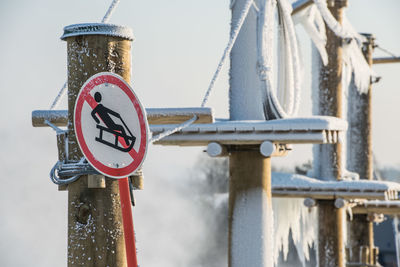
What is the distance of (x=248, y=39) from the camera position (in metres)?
7.33

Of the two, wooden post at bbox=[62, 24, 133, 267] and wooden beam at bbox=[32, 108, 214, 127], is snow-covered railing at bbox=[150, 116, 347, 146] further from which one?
wooden post at bbox=[62, 24, 133, 267]

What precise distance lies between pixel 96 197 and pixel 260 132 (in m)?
4.13

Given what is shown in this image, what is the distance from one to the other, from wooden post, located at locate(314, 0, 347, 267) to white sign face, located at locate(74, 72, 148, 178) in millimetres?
8594

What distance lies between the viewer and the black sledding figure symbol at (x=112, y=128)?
9.39ft

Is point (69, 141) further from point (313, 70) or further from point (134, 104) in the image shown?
point (313, 70)

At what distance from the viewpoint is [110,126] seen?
2.88 meters

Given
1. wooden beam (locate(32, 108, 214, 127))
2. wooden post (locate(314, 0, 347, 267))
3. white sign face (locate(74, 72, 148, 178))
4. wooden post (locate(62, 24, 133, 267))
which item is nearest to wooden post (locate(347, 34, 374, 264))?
wooden post (locate(314, 0, 347, 267))

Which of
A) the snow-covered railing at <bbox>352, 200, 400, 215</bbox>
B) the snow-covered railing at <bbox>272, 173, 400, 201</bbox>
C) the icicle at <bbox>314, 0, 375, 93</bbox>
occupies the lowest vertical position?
the snow-covered railing at <bbox>352, 200, 400, 215</bbox>

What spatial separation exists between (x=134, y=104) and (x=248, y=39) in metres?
4.55

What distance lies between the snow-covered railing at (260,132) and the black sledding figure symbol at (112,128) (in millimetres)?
4105

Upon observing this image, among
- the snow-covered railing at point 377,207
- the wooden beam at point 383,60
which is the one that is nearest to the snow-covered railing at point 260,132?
the snow-covered railing at point 377,207

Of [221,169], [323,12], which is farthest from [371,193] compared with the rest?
[221,169]

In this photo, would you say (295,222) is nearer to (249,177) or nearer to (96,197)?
(249,177)

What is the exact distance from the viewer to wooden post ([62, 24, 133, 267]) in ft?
9.89
